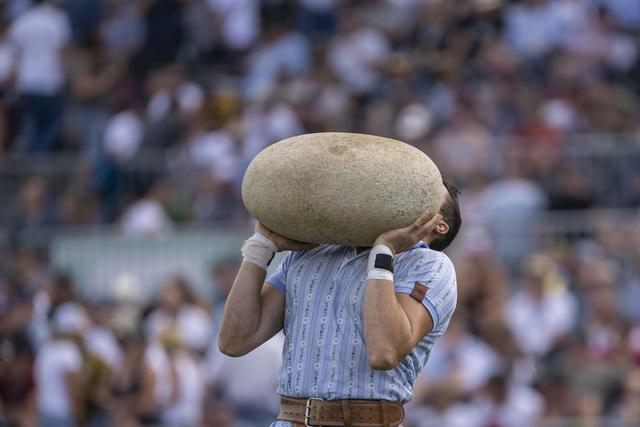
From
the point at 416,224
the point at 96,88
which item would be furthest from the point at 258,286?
the point at 96,88

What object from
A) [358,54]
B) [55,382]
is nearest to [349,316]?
[55,382]

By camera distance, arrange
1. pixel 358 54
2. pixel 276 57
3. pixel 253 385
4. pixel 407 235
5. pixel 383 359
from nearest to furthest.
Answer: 1. pixel 383 359
2. pixel 407 235
3. pixel 253 385
4. pixel 358 54
5. pixel 276 57

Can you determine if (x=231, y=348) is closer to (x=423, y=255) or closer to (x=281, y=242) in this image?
(x=281, y=242)

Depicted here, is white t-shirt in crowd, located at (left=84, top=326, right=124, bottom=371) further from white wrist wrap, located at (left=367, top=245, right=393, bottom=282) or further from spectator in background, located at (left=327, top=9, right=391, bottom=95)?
white wrist wrap, located at (left=367, top=245, right=393, bottom=282)

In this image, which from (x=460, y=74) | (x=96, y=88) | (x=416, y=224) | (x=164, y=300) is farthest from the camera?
(x=96, y=88)

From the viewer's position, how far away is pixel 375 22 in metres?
17.2

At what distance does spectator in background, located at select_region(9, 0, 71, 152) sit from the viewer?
15930 mm

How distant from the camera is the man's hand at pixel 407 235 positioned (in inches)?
202

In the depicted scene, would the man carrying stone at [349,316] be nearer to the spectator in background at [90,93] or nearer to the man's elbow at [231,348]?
the man's elbow at [231,348]

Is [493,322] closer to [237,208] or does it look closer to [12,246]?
[237,208]

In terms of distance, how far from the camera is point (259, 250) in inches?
210

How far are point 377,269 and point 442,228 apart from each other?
1.34 feet

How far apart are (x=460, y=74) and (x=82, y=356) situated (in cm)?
545

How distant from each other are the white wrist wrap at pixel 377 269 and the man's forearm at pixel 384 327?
0.02 metres
